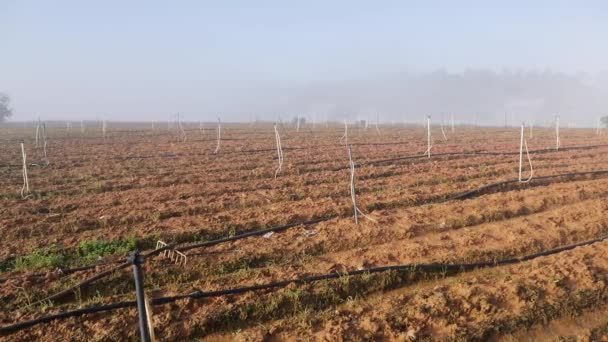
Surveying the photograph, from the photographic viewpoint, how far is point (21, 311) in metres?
4.88

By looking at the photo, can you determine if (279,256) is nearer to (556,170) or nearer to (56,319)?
(56,319)

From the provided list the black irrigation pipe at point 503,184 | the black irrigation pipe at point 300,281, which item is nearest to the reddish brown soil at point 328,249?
the black irrigation pipe at point 300,281

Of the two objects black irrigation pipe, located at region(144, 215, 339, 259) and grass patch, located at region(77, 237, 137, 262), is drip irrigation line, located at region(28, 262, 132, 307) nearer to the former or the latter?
black irrigation pipe, located at region(144, 215, 339, 259)

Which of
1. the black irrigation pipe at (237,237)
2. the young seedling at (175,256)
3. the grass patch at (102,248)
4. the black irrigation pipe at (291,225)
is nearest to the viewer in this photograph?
the black irrigation pipe at (291,225)

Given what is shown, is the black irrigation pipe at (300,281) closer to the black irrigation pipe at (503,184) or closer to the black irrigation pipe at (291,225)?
the black irrigation pipe at (291,225)

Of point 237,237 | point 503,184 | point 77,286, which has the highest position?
point 503,184

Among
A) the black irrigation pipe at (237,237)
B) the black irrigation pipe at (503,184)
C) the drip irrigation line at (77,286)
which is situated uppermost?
the black irrigation pipe at (503,184)

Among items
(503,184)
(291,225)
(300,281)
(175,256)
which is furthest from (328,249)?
(503,184)

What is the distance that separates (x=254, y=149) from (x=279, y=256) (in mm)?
15217

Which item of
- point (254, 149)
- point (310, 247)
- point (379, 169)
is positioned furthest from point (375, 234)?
point (254, 149)

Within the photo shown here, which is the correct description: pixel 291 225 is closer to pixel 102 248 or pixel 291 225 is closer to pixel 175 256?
pixel 175 256

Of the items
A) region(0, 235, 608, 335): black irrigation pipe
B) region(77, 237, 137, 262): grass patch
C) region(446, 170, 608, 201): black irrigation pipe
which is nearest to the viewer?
region(0, 235, 608, 335): black irrigation pipe

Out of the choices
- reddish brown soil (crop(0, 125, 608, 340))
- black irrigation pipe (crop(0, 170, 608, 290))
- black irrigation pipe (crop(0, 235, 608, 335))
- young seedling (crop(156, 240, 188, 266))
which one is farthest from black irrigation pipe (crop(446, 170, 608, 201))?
young seedling (crop(156, 240, 188, 266))

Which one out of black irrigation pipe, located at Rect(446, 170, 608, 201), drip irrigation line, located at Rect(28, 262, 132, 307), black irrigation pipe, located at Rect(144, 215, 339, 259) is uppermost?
black irrigation pipe, located at Rect(446, 170, 608, 201)
